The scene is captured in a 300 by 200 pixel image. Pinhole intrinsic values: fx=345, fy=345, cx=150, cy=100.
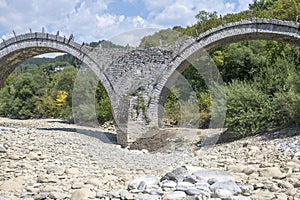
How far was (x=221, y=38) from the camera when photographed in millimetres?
10352

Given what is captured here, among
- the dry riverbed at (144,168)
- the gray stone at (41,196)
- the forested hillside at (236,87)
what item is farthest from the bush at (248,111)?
the gray stone at (41,196)

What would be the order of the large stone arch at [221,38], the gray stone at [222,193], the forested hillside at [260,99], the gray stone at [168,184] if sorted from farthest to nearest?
the large stone arch at [221,38], the forested hillside at [260,99], the gray stone at [168,184], the gray stone at [222,193]

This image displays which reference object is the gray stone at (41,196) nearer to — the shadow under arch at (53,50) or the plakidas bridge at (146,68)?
the plakidas bridge at (146,68)

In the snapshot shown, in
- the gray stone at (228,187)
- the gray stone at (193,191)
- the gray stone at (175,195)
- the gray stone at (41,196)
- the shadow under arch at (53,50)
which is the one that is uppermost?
the shadow under arch at (53,50)

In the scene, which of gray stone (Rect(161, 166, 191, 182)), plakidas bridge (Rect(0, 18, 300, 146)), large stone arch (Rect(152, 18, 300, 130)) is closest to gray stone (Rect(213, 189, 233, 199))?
gray stone (Rect(161, 166, 191, 182))

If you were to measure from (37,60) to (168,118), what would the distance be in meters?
100

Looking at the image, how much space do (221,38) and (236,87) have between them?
5.13 ft

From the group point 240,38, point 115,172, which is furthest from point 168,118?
point 115,172

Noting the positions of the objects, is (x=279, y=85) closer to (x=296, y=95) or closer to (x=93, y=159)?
(x=296, y=95)

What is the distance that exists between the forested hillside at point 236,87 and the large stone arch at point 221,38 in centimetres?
52

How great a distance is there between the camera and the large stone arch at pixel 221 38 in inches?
379

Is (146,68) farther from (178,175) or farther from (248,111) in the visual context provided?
(178,175)

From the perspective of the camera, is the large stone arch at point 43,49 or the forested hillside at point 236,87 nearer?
the forested hillside at point 236,87

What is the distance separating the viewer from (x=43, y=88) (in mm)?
26094
